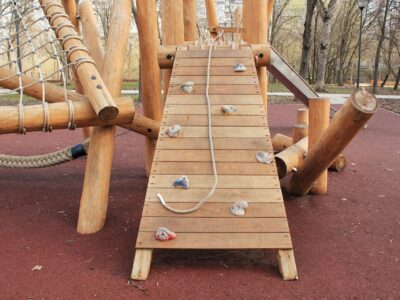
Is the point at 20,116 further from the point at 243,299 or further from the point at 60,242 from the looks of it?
the point at 243,299

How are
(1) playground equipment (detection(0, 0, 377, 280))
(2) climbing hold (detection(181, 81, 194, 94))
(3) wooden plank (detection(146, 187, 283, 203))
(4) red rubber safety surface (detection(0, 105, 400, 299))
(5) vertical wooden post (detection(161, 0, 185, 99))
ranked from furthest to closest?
1. (5) vertical wooden post (detection(161, 0, 185, 99))
2. (2) climbing hold (detection(181, 81, 194, 94))
3. (3) wooden plank (detection(146, 187, 283, 203))
4. (1) playground equipment (detection(0, 0, 377, 280))
5. (4) red rubber safety surface (detection(0, 105, 400, 299))

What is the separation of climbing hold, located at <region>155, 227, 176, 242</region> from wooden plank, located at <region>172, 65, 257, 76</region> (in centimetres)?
166

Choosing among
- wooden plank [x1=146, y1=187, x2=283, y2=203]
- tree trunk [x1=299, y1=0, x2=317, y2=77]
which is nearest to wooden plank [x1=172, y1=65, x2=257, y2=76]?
wooden plank [x1=146, y1=187, x2=283, y2=203]

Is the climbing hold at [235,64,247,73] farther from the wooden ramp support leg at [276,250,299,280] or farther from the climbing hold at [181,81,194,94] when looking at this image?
the wooden ramp support leg at [276,250,299,280]

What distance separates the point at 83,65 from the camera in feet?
10.5

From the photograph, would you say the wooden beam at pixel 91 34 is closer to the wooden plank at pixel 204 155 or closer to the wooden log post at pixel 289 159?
the wooden plank at pixel 204 155

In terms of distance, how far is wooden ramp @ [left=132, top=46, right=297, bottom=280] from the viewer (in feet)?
8.53

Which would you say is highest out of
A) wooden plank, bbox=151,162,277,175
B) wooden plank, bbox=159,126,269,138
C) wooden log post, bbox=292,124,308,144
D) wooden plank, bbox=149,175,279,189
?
wooden plank, bbox=159,126,269,138

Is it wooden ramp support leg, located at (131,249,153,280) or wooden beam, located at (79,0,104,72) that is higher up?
wooden beam, located at (79,0,104,72)

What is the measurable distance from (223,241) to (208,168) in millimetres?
614

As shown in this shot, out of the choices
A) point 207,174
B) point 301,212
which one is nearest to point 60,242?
point 207,174

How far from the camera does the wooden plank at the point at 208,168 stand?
3006mm

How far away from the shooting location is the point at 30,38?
347cm

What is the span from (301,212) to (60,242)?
1965 mm
